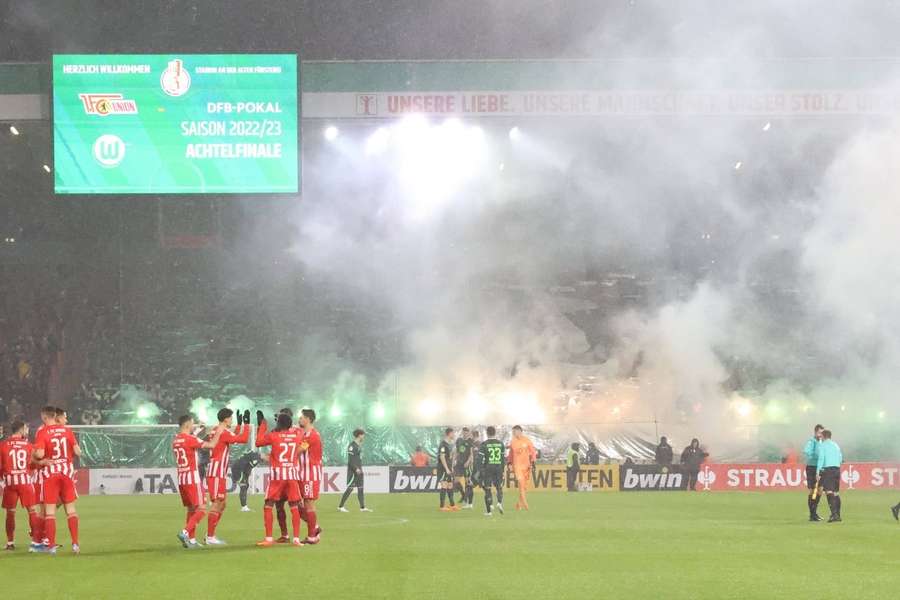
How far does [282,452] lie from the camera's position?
16375 mm

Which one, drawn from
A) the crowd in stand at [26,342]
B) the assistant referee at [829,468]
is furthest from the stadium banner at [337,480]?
the assistant referee at [829,468]

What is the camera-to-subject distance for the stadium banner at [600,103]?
29016 millimetres

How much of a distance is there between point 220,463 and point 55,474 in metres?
2.28

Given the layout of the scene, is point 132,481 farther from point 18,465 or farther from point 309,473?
point 309,473

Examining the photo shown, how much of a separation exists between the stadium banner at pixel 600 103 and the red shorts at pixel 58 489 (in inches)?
618

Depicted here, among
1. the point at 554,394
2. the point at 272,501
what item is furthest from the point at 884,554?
the point at 554,394

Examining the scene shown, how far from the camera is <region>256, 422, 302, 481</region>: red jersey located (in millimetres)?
16359

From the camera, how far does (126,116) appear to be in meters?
26.7

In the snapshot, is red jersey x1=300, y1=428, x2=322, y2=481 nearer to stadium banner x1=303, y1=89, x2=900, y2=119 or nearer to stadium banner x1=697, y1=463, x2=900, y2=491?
stadium banner x1=303, y1=89, x2=900, y2=119

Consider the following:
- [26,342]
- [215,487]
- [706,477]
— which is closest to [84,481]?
[26,342]

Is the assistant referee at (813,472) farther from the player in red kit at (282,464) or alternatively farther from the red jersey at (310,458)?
the player in red kit at (282,464)

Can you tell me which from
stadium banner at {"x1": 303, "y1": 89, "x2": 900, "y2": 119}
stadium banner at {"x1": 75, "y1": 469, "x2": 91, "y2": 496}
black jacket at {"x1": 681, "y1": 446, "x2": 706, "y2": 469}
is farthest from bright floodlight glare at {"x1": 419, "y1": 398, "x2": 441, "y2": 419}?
stadium banner at {"x1": 303, "y1": 89, "x2": 900, "y2": 119}

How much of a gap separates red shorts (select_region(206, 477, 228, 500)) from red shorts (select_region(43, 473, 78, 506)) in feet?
6.20

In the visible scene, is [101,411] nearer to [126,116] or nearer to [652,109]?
[126,116]
